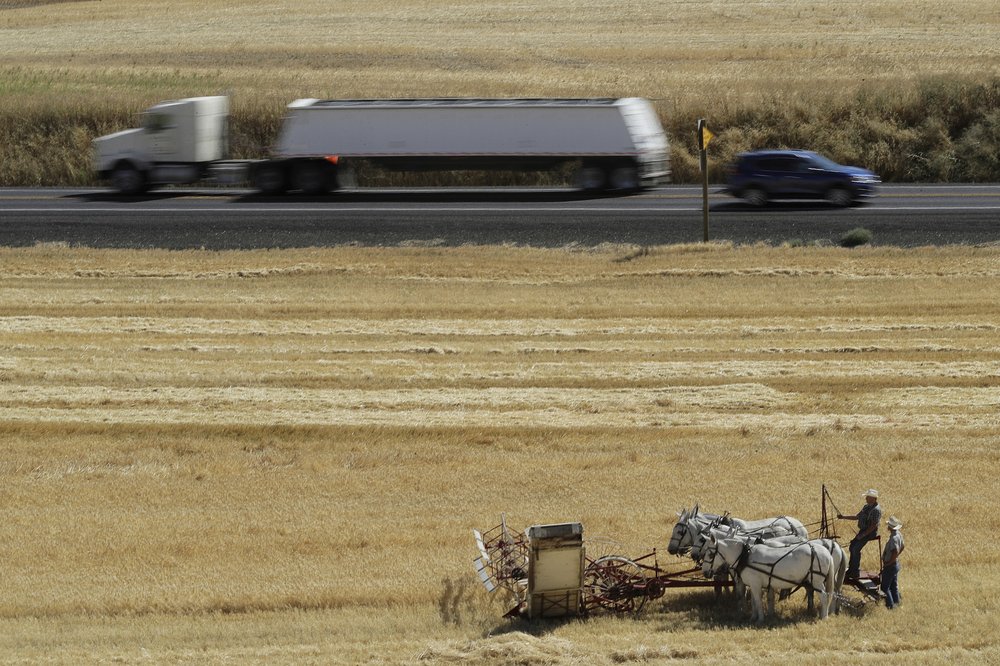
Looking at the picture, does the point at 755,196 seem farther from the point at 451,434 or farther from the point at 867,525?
the point at 867,525

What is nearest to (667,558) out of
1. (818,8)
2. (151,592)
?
(151,592)

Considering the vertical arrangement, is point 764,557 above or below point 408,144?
below

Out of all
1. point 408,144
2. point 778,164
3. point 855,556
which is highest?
point 408,144

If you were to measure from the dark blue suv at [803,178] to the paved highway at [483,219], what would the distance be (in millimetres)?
459

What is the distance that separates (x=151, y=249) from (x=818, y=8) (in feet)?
160

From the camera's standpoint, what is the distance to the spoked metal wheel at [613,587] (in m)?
13.6

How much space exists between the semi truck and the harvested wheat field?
855cm

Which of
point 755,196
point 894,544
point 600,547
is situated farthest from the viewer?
point 755,196

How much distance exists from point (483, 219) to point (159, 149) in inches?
493

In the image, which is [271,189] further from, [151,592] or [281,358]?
[151,592]

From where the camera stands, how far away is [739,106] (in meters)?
44.7

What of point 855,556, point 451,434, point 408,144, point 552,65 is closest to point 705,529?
point 855,556

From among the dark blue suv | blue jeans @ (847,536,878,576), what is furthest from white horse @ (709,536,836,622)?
the dark blue suv

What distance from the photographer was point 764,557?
42.1 ft
